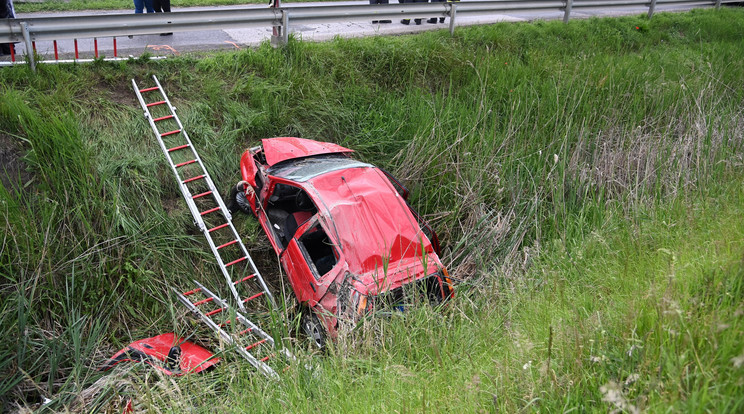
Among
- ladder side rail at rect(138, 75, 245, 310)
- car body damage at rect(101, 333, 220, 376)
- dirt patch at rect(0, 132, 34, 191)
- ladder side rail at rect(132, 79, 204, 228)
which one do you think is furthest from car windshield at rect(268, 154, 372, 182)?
dirt patch at rect(0, 132, 34, 191)

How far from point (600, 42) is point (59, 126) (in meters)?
10.3

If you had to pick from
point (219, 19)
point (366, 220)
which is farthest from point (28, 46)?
point (366, 220)

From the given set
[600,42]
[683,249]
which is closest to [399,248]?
[683,249]

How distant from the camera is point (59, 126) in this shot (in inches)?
241

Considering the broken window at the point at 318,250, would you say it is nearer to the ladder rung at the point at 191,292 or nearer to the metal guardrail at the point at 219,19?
the ladder rung at the point at 191,292

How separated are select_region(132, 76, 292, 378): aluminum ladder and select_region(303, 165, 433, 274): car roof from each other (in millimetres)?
1142

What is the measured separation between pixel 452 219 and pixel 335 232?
2.05m

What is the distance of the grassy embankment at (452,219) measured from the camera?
2.97 meters

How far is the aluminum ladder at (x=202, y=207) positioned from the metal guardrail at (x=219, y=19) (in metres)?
0.91

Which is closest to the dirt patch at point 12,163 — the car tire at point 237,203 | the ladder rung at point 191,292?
the ladder rung at point 191,292

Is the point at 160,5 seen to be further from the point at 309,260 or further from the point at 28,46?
the point at 309,260

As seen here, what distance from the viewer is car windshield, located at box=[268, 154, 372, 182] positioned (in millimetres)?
6078

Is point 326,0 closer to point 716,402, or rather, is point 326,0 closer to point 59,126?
point 59,126

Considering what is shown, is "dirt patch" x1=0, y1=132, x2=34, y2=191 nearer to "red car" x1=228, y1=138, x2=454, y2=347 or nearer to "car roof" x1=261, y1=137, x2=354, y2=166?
"red car" x1=228, y1=138, x2=454, y2=347
